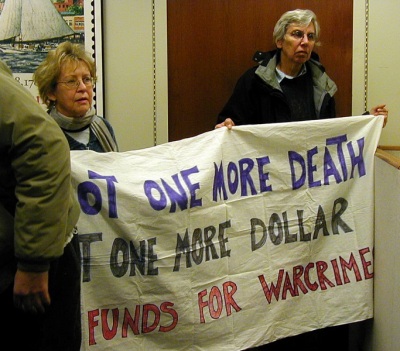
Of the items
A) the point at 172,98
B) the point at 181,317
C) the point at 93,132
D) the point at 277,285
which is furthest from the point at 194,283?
the point at 172,98

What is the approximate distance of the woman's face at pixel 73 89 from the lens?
7.82 ft

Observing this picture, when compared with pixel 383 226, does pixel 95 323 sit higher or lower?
lower

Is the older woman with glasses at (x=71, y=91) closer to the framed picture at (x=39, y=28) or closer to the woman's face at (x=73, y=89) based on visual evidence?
the woman's face at (x=73, y=89)

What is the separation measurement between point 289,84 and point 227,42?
0.57m

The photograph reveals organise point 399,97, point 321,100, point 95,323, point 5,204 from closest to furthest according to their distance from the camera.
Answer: point 5,204 < point 95,323 < point 321,100 < point 399,97

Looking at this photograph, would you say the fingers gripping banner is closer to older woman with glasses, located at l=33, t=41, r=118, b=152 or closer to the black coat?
older woman with glasses, located at l=33, t=41, r=118, b=152

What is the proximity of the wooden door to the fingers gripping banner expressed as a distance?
829mm

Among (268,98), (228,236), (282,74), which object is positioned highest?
(282,74)

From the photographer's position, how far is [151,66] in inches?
132

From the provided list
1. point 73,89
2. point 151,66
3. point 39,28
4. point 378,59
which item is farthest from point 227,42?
point 73,89

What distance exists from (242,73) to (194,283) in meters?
1.40

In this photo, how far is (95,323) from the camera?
7.55 ft

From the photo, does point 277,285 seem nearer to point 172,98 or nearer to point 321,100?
point 321,100

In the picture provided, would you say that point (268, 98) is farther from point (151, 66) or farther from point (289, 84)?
point (151, 66)
